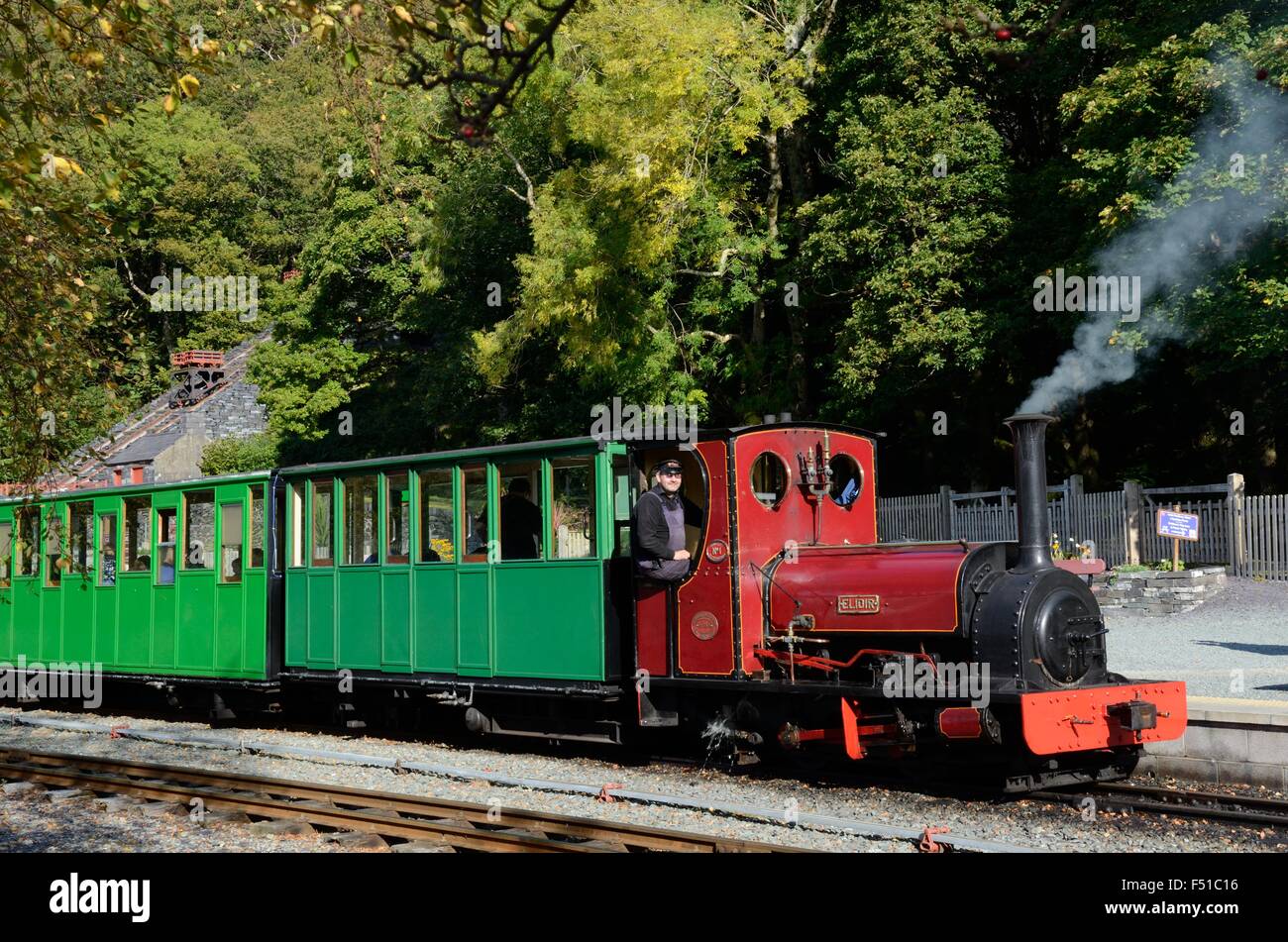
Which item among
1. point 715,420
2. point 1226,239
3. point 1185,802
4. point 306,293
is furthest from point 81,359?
point 306,293

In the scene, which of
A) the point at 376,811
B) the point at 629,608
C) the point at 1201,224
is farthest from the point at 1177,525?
the point at 376,811

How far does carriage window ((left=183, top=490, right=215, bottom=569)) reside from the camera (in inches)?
611

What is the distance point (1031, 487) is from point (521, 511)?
5100 mm

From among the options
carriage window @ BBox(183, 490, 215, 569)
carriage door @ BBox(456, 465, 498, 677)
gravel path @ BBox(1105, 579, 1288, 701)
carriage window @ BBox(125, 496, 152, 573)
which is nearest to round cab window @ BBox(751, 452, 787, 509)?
carriage door @ BBox(456, 465, 498, 677)

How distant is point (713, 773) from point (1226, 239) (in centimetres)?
1558

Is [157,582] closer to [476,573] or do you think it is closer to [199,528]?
[199,528]

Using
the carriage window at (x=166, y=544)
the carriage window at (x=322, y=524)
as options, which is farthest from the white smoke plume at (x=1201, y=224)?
the carriage window at (x=166, y=544)

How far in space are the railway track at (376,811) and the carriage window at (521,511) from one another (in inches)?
119

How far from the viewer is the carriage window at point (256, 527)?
14922 mm

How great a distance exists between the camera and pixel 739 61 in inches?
1022

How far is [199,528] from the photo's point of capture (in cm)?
1567

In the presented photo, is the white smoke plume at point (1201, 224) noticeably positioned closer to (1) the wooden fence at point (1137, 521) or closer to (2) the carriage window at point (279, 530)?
(1) the wooden fence at point (1137, 521)

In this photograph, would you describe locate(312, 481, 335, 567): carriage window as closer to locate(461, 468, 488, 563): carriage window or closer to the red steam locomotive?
locate(461, 468, 488, 563): carriage window

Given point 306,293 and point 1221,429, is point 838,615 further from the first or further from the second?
point 306,293
